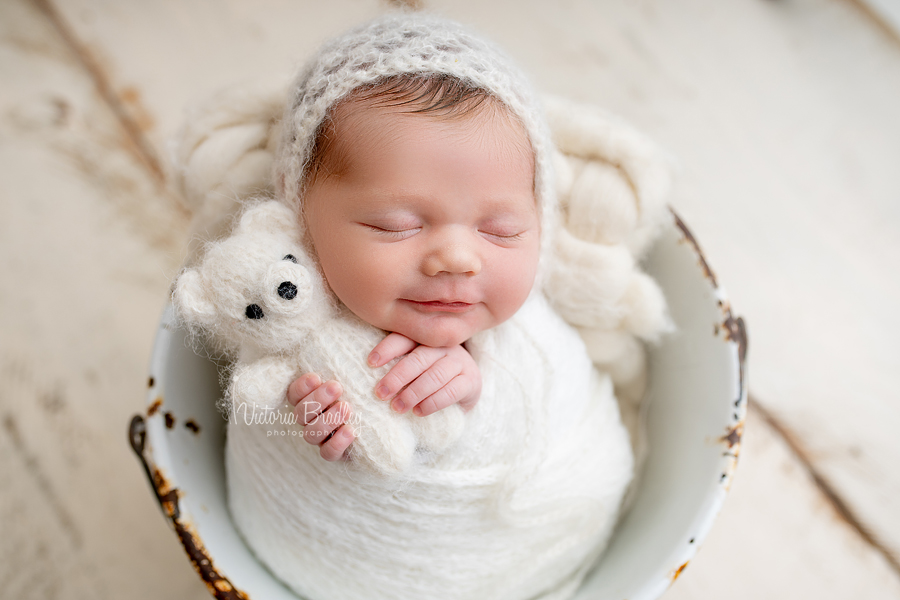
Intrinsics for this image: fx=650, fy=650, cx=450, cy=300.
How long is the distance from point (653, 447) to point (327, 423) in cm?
54

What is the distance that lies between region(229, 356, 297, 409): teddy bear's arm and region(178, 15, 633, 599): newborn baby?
0.06 feet

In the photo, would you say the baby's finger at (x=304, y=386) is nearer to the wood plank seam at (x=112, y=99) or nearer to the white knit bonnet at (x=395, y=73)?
the white knit bonnet at (x=395, y=73)

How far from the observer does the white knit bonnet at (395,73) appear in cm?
66

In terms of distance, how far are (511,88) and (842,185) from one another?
93 centimetres

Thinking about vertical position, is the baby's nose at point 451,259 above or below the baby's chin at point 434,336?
above

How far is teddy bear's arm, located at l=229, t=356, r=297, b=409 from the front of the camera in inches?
24.9

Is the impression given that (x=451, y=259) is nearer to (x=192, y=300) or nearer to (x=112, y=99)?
(x=192, y=300)

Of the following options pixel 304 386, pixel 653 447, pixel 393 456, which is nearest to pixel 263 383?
pixel 304 386

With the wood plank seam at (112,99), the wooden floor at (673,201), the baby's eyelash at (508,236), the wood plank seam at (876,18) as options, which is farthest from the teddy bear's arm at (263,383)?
the wood plank seam at (876,18)

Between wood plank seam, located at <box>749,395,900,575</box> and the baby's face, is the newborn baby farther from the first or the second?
wood plank seam, located at <box>749,395,900,575</box>

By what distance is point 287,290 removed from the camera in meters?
0.61

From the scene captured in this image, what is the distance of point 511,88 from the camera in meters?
0.70

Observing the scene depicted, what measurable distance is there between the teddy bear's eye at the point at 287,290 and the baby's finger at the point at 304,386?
83mm

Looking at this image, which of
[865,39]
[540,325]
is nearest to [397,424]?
[540,325]
